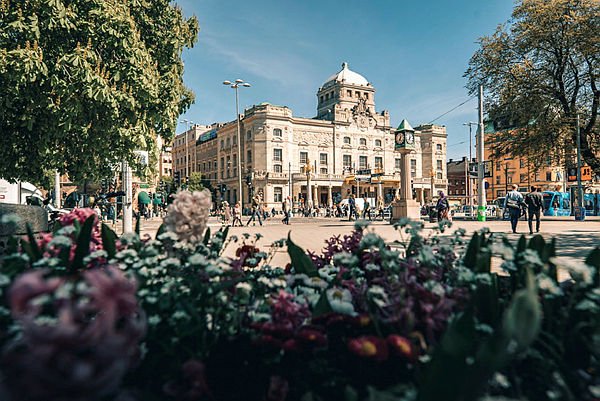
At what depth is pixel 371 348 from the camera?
1.40 m

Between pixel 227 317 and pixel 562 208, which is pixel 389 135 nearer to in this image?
pixel 562 208

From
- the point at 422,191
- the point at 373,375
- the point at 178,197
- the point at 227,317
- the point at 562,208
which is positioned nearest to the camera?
the point at 373,375

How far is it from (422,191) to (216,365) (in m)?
80.8

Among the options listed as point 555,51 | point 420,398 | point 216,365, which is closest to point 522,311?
point 420,398

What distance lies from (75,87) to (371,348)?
27.9 feet

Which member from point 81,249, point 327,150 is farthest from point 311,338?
point 327,150

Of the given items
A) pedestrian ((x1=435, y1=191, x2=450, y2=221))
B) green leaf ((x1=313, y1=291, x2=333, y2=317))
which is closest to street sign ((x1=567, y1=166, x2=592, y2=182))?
pedestrian ((x1=435, y1=191, x2=450, y2=221))

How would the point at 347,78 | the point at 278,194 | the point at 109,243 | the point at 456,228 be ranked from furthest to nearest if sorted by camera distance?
the point at 347,78
the point at 278,194
the point at 456,228
the point at 109,243

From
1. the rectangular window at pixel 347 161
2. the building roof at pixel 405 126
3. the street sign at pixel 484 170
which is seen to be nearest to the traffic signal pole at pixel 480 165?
the street sign at pixel 484 170

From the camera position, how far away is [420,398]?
1.06 m

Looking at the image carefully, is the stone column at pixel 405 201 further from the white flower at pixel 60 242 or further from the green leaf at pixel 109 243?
the white flower at pixel 60 242

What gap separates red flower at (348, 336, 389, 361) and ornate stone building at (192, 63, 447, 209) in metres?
57.7

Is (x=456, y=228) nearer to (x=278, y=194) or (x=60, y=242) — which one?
(x=60, y=242)

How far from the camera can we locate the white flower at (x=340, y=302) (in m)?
1.67
